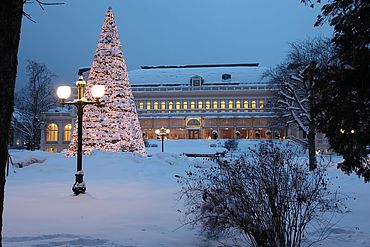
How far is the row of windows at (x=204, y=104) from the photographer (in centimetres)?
8219

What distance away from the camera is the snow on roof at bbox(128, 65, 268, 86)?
86.4 m

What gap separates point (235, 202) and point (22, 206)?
5958mm

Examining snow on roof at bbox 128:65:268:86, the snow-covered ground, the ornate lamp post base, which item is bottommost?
the snow-covered ground

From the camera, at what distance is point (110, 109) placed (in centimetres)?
2205

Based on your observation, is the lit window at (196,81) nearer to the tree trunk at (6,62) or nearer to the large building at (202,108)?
the large building at (202,108)

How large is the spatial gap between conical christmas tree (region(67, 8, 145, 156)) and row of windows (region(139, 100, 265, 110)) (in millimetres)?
60015

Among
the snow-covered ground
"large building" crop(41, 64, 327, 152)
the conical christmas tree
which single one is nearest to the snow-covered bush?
"large building" crop(41, 64, 327, 152)

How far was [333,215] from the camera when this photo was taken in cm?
859

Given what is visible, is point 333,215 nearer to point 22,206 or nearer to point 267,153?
point 267,153

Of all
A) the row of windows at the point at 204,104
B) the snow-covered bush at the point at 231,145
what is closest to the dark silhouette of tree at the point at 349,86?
the snow-covered bush at the point at 231,145

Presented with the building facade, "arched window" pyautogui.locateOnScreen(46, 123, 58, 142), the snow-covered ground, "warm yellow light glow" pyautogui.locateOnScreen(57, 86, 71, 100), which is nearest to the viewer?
the snow-covered ground

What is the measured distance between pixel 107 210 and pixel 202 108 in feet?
241

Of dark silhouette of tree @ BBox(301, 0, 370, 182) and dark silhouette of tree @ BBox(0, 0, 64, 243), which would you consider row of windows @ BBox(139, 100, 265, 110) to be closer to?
dark silhouette of tree @ BBox(301, 0, 370, 182)

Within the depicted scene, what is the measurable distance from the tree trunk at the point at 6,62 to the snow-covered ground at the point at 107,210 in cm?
330
